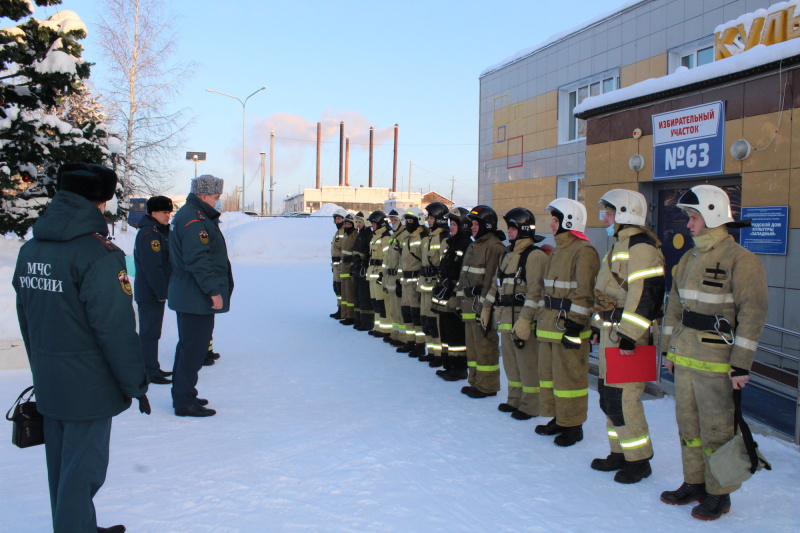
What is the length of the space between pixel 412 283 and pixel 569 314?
3739 millimetres

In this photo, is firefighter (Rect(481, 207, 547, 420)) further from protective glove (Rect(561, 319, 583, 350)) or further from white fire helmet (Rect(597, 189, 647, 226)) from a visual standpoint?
white fire helmet (Rect(597, 189, 647, 226))

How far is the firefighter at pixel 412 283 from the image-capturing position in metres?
8.56

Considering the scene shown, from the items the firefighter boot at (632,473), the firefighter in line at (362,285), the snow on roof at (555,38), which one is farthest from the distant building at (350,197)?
the firefighter boot at (632,473)

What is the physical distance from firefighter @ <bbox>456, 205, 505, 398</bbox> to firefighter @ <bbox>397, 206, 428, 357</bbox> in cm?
175

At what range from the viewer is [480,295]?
21.6ft

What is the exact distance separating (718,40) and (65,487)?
8769mm

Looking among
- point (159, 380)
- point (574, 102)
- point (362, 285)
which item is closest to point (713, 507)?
point (159, 380)

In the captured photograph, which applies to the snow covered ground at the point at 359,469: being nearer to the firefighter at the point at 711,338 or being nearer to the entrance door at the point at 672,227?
the firefighter at the point at 711,338

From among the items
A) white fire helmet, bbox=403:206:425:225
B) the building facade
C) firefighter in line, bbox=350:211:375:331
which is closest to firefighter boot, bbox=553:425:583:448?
the building facade

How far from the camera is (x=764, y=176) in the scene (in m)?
6.77

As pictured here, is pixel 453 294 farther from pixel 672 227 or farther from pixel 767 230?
pixel 767 230

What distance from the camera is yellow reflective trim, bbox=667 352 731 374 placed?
3.80 meters

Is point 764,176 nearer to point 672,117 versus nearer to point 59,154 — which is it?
point 672,117

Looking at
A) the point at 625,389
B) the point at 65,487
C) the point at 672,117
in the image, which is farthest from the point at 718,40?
the point at 65,487
